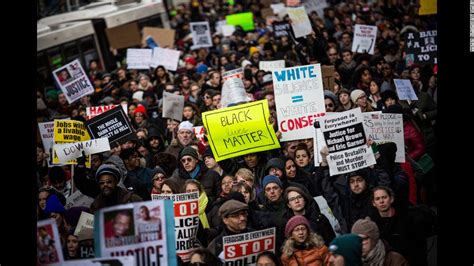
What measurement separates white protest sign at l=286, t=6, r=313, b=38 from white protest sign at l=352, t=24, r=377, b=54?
3.24 feet

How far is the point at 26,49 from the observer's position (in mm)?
6445

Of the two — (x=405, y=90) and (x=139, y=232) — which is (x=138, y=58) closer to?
(x=405, y=90)

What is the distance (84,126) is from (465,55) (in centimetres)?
451

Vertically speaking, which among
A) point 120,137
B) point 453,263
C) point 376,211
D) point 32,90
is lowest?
point 453,263

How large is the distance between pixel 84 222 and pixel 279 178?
223cm

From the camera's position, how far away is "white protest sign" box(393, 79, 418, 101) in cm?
1184

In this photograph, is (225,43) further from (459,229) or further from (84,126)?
(459,229)

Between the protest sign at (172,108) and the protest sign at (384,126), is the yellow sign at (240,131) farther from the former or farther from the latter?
the protest sign at (172,108)

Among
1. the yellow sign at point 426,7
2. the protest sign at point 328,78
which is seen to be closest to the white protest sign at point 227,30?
the yellow sign at point 426,7

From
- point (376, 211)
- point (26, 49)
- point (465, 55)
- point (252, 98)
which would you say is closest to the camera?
point (26, 49)

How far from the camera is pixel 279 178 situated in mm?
8570

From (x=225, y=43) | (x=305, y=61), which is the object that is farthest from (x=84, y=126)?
(x=225, y=43)

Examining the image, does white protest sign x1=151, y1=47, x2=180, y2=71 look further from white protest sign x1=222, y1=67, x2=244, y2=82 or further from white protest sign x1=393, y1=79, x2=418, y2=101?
white protest sign x1=393, y1=79, x2=418, y2=101

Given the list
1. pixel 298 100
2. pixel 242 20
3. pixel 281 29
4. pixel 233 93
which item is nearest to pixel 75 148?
pixel 298 100
